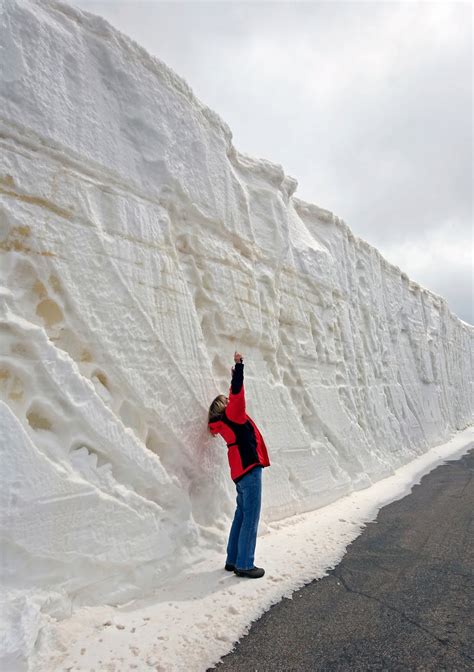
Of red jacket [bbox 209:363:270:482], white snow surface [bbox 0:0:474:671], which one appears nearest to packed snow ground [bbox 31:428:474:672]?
white snow surface [bbox 0:0:474:671]

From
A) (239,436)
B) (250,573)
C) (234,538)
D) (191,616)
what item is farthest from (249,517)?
(191,616)

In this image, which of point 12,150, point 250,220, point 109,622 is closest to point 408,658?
point 109,622

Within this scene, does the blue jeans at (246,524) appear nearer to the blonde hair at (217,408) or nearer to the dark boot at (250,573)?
the dark boot at (250,573)

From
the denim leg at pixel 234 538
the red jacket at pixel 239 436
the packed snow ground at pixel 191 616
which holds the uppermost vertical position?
the red jacket at pixel 239 436

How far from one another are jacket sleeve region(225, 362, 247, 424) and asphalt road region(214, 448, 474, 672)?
1.33m

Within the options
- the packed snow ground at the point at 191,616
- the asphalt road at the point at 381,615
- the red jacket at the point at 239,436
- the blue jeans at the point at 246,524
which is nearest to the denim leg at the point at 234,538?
the blue jeans at the point at 246,524

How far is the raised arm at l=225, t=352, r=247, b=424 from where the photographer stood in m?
3.88

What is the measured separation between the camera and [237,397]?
3.91 metres

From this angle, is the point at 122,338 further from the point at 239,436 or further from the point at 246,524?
the point at 246,524

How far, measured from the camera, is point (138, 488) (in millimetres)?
3645

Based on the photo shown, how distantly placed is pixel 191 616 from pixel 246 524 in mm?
829

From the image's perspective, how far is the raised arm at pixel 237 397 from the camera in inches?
153

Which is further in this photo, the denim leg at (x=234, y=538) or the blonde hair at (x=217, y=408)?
the blonde hair at (x=217, y=408)

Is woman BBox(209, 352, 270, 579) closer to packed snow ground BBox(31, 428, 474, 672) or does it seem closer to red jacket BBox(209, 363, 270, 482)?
red jacket BBox(209, 363, 270, 482)
